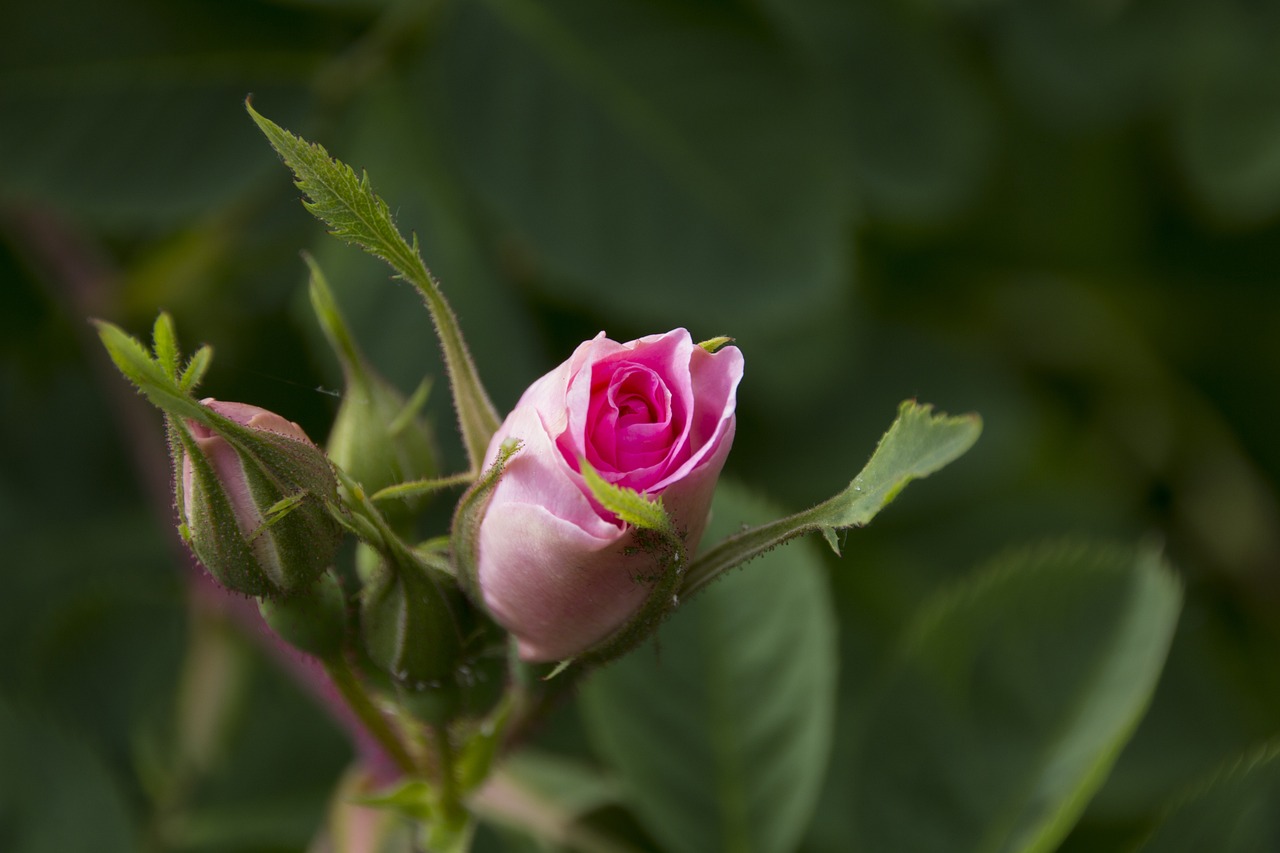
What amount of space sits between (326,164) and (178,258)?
39.8 inches

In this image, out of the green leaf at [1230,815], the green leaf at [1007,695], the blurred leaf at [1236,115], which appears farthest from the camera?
the blurred leaf at [1236,115]

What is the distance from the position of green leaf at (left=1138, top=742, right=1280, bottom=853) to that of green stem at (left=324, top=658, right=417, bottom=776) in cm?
48

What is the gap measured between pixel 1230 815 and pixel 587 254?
0.82m

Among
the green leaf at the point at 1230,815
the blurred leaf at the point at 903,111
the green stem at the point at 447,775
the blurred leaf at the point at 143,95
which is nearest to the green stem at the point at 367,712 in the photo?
the green stem at the point at 447,775

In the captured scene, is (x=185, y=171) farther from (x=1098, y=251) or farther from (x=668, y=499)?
(x=1098, y=251)

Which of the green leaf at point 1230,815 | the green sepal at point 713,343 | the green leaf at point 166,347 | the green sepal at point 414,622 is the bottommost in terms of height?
the green leaf at point 1230,815

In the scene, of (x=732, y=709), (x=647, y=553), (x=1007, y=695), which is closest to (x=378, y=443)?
(x=647, y=553)

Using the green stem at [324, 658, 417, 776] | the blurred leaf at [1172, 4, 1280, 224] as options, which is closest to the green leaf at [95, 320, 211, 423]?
the green stem at [324, 658, 417, 776]

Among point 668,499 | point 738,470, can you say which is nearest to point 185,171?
point 738,470

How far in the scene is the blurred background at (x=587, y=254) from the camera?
126 centimetres

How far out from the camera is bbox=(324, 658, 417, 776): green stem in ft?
2.53

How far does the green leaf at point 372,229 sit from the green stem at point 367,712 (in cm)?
17

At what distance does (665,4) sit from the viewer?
1367 millimetres

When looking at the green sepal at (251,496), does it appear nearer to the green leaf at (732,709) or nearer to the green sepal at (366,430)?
the green sepal at (366,430)
